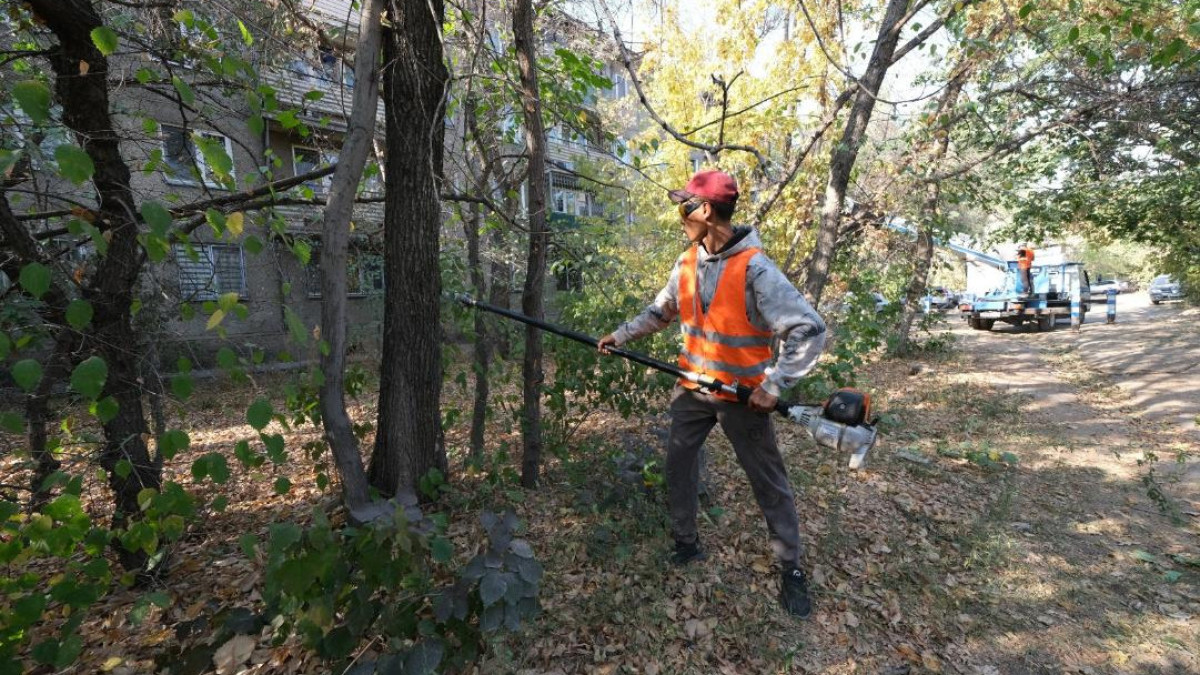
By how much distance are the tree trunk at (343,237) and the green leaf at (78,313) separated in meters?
0.88

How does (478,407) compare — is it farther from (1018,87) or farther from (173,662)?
(1018,87)

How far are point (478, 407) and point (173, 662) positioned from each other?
8.77 ft

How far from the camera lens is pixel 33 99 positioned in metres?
1.44

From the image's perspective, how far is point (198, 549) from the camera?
11.7ft

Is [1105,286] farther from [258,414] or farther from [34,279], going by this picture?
[34,279]

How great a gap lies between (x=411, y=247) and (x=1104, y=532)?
501 cm

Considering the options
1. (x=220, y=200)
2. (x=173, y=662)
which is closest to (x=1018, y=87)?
(x=220, y=200)

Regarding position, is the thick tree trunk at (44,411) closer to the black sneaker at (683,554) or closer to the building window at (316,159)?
the building window at (316,159)

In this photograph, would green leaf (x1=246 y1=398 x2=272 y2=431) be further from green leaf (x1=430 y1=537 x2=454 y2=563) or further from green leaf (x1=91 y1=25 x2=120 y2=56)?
Answer: green leaf (x1=91 y1=25 x2=120 y2=56)

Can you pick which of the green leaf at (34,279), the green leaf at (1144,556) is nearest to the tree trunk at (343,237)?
the green leaf at (34,279)

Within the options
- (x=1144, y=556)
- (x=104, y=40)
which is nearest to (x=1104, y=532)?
(x=1144, y=556)

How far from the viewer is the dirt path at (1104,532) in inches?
105

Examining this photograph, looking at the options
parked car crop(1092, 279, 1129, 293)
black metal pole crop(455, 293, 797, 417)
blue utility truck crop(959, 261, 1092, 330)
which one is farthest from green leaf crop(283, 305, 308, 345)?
parked car crop(1092, 279, 1129, 293)

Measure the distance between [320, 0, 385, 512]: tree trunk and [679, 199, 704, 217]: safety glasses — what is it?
5.08 ft
